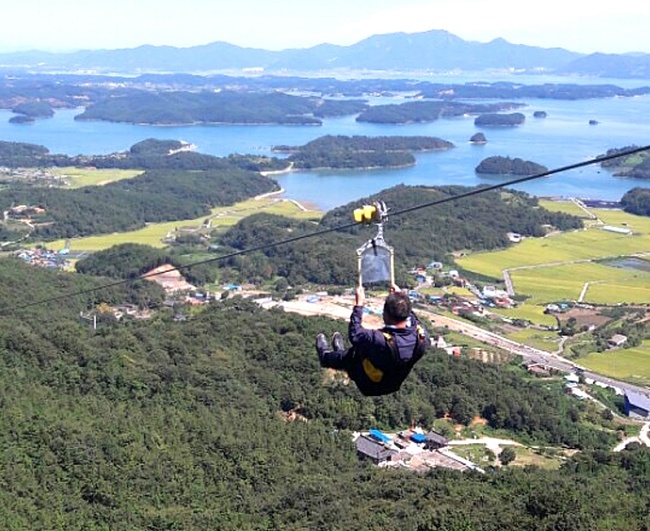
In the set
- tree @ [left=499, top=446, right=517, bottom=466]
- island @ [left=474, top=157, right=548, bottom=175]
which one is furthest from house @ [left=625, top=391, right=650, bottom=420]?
island @ [left=474, top=157, right=548, bottom=175]

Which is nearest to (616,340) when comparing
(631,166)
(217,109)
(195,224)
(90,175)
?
(195,224)

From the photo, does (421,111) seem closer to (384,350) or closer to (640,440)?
(640,440)

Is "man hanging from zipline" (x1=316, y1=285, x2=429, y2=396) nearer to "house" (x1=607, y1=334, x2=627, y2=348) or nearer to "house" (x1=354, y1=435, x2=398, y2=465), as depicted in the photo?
"house" (x1=354, y1=435, x2=398, y2=465)

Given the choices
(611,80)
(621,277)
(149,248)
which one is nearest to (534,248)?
(621,277)

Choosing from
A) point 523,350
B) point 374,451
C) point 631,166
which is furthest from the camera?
point 631,166

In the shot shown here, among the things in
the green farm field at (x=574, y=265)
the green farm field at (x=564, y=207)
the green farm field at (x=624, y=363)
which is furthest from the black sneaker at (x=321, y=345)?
the green farm field at (x=564, y=207)

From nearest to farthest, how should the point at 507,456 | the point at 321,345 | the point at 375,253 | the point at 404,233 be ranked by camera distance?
the point at 375,253, the point at 321,345, the point at 507,456, the point at 404,233

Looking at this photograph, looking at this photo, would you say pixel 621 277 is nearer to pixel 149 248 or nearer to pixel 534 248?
pixel 534 248

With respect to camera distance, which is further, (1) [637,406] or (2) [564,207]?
(2) [564,207]

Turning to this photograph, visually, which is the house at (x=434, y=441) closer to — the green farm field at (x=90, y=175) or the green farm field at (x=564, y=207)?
the green farm field at (x=564, y=207)
